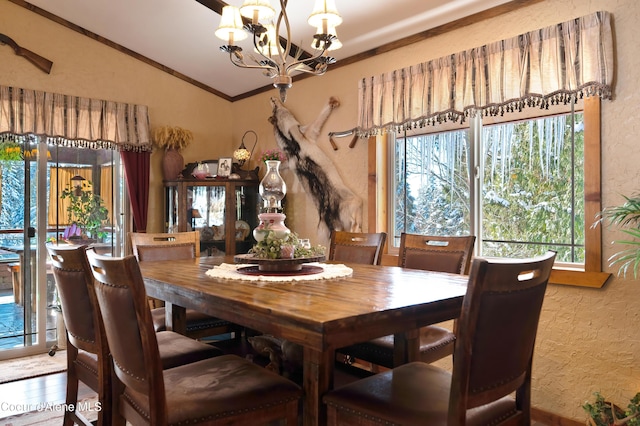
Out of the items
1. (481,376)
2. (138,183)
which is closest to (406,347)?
(481,376)

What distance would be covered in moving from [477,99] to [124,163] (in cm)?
301

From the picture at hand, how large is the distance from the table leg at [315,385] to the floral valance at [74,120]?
130 inches

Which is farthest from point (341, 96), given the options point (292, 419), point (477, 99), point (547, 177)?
point (292, 419)

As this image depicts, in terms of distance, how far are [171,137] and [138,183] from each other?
0.52 meters

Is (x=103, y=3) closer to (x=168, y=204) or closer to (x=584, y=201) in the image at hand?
(x=168, y=204)

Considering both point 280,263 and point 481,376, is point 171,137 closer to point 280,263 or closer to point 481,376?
point 280,263

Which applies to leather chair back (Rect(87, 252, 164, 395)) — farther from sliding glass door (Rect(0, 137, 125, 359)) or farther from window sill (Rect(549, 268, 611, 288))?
sliding glass door (Rect(0, 137, 125, 359))

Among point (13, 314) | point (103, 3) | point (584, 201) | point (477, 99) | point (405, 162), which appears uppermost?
point (103, 3)

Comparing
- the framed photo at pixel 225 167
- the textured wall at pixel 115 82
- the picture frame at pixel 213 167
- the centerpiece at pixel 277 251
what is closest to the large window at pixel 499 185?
the centerpiece at pixel 277 251

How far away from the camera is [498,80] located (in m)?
2.75

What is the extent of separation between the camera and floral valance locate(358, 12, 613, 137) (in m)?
2.39

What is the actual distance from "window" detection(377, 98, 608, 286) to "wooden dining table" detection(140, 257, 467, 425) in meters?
1.02

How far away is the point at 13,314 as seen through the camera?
3.89 meters

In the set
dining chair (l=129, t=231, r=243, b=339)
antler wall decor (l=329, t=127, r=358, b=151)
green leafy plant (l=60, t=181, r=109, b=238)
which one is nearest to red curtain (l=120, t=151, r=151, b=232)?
green leafy plant (l=60, t=181, r=109, b=238)
